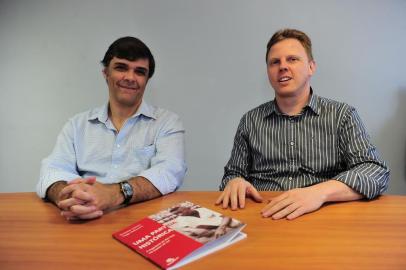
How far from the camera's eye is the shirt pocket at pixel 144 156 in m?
1.51

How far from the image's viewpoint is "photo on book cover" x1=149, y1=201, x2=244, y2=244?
2.67ft

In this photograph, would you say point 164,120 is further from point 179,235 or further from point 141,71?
point 179,235

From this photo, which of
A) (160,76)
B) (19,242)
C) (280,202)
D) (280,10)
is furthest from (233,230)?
(280,10)

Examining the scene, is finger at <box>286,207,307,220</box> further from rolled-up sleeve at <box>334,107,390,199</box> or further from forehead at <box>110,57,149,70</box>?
forehead at <box>110,57,149,70</box>

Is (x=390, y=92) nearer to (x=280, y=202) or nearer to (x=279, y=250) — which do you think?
(x=280, y=202)

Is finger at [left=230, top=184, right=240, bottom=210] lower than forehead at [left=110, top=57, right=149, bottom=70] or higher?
lower

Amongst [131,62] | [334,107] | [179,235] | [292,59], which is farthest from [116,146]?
[334,107]

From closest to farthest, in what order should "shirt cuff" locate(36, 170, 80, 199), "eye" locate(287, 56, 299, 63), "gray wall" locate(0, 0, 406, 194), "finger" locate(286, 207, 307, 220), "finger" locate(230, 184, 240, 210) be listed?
"finger" locate(286, 207, 307, 220)
"finger" locate(230, 184, 240, 210)
"shirt cuff" locate(36, 170, 80, 199)
"eye" locate(287, 56, 299, 63)
"gray wall" locate(0, 0, 406, 194)

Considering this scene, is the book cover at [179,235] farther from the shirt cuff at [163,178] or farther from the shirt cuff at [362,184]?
the shirt cuff at [362,184]

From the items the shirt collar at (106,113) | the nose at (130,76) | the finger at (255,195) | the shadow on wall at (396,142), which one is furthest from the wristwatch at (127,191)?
the shadow on wall at (396,142)

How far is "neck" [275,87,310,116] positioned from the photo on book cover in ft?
2.31

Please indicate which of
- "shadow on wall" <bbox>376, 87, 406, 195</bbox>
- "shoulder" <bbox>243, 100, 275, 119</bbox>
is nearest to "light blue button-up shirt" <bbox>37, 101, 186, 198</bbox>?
"shoulder" <bbox>243, 100, 275, 119</bbox>

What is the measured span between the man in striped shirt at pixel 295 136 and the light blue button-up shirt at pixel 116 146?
33 centimetres

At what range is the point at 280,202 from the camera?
99cm
